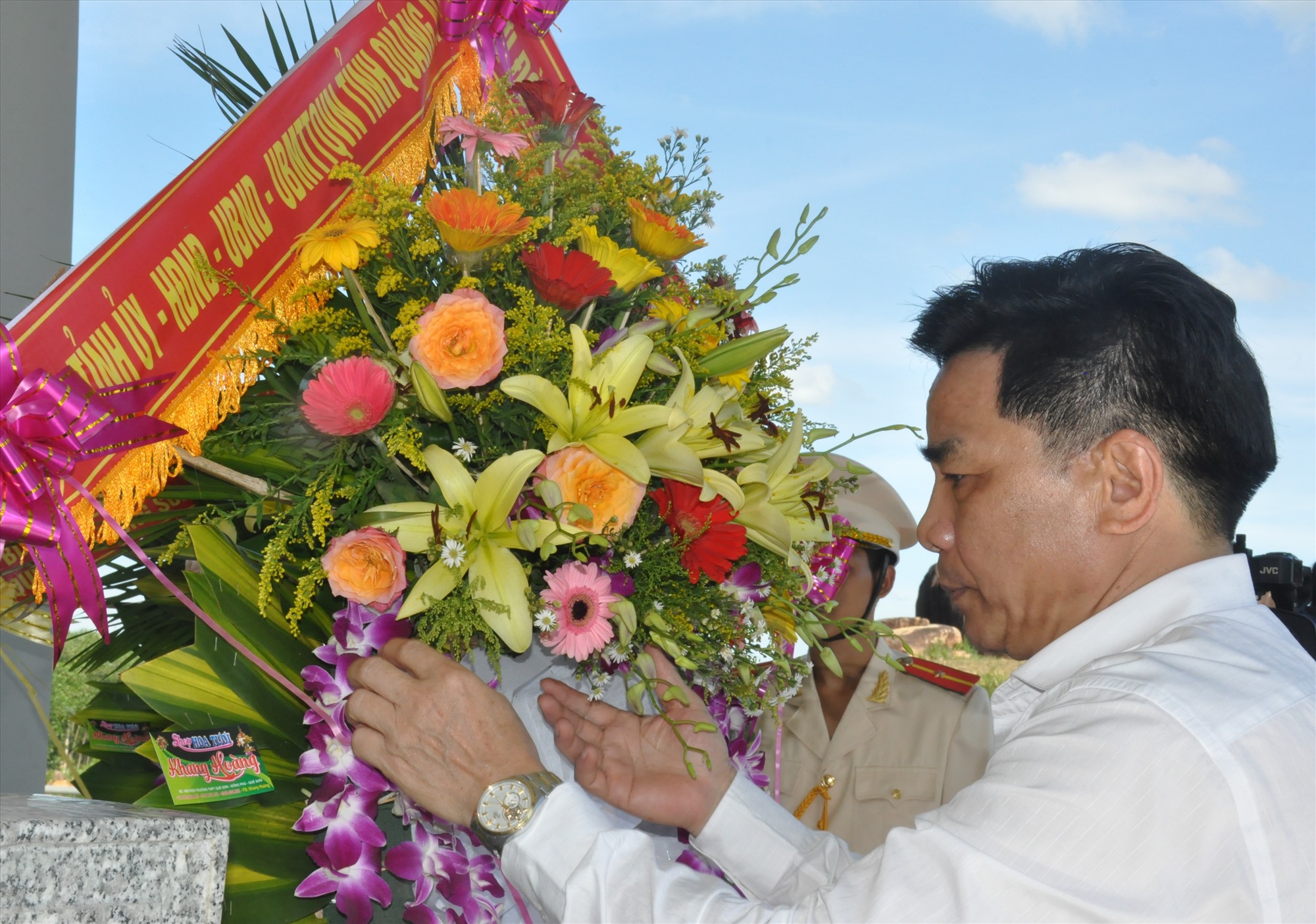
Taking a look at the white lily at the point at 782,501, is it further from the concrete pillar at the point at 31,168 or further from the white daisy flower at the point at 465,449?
the concrete pillar at the point at 31,168

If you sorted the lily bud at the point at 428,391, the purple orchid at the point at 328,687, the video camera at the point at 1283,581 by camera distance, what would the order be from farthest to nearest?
the video camera at the point at 1283,581 → the purple orchid at the point at 328,687 → the lily bud at the point at 428,391

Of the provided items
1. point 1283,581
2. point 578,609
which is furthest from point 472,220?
point 1283,581

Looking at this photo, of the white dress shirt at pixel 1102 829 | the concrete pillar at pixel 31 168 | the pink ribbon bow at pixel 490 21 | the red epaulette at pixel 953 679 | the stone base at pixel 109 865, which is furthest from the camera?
the red epaulette at pixel 953 679

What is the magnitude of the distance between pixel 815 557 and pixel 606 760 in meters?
0.44

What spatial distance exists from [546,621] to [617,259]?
0.45 m

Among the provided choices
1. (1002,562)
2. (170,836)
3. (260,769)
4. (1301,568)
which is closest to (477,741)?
(260,769)

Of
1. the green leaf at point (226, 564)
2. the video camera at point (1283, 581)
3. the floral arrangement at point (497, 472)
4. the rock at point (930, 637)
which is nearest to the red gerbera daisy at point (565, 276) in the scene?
the floral arrangement at point (497, 472)

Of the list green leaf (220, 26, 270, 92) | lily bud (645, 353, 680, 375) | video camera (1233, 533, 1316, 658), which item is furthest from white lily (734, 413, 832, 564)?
video camera (1233, 533, 1316, 658)

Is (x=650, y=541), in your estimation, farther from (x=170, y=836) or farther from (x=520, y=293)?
(x=170, y=836)

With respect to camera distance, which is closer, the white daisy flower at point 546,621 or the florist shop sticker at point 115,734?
the white daisy flower at point 546,621

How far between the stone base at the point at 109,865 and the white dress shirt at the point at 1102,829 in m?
0.34

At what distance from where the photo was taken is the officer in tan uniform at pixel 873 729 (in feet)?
8.86

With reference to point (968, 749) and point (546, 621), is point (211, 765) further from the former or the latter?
point (968, 749)

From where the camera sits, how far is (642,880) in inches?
47.9
